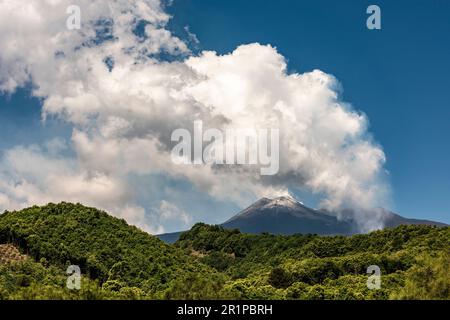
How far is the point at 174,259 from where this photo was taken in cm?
12106

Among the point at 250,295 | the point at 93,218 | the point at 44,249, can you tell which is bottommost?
the point at 250,295

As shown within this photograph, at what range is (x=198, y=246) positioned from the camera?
18188 cm

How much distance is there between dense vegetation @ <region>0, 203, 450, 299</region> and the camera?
77.9 metres

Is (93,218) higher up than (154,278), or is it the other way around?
(93,218)

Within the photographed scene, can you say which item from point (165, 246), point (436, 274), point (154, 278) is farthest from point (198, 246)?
point (436, 274)

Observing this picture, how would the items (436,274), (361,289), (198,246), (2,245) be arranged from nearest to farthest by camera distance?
(436,274) → (361,289) → (2,245) → (198,246)

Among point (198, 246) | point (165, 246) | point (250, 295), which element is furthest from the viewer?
point (198, 246)

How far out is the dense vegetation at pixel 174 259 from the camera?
77938 millimetres
